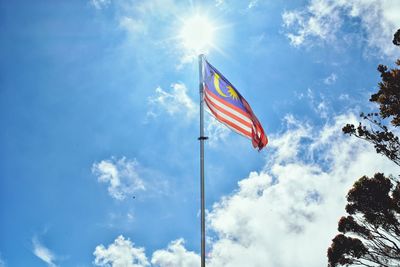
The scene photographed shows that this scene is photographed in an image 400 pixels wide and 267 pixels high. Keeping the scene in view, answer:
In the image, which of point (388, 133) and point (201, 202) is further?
point (388, 133)

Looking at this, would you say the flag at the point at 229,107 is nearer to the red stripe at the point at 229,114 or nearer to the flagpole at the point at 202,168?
the red stripe at the point at 229,114

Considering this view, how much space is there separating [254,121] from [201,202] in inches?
144

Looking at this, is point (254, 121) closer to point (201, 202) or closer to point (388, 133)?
Result: point (201, 202)

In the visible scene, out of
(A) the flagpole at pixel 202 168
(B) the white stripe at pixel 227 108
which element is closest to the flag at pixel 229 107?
(B) the white stripe at pixel 227 108

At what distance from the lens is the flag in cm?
897

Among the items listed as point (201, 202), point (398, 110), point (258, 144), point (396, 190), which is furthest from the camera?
point (396, 190)

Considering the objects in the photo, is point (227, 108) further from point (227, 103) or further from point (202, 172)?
point (202, 172)

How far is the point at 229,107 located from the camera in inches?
366

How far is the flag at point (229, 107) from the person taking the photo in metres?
8.97

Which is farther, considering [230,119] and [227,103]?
[227,103]

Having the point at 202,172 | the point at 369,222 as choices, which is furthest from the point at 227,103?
the point at 369,222

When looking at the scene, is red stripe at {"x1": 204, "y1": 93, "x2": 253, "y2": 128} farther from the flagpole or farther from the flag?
the flagpole

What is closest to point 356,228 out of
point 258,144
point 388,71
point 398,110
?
point 398,110

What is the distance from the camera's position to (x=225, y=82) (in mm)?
9766
